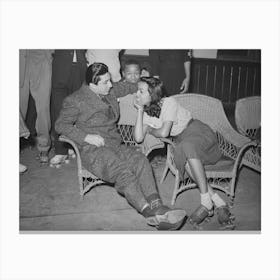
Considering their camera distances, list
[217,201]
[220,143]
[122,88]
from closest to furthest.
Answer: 1. [217,201]
2. [122,88]
3. [220,143]

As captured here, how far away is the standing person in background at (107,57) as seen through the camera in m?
2.50

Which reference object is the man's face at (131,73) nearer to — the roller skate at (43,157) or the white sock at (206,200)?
the roller skate at (43,157)

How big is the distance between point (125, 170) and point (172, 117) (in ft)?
1.79

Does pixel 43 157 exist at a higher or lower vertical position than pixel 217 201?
higher

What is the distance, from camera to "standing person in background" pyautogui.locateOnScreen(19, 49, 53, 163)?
2477 mm

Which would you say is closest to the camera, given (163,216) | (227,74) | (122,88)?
(163,216)

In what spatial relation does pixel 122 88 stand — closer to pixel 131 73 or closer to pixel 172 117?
pixel 131 73

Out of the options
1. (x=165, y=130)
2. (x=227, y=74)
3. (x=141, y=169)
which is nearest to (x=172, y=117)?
(x=165, y=130)

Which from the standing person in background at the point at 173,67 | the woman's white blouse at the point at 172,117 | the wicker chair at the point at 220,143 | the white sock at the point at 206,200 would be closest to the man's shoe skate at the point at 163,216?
the white sock at the point at 206,200

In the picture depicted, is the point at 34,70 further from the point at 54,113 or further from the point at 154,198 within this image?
the point at 154,198

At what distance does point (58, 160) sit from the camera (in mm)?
3025

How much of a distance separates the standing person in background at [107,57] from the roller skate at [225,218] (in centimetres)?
135
